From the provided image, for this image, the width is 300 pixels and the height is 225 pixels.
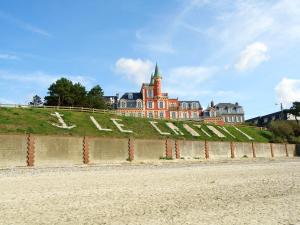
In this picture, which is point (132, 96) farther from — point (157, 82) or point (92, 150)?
point (92, 150)

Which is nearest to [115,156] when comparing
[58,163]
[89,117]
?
[58,163]

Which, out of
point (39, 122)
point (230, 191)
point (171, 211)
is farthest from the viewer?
point (39, 122)

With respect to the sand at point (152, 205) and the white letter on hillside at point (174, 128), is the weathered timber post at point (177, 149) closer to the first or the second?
the white letter on hillside at point (174, 128)

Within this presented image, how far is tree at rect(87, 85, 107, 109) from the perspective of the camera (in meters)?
91.8

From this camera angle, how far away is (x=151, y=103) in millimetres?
111438

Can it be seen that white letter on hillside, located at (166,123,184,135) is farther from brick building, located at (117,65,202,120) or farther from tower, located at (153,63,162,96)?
tower, located at (153,63,162,96)

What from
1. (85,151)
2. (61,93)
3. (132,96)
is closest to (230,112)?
(132,96)

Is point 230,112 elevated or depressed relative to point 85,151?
elevated

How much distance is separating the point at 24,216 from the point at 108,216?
85.7 inches

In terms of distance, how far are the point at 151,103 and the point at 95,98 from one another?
22985mm

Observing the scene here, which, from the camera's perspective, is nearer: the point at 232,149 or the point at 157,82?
the point at 232,149

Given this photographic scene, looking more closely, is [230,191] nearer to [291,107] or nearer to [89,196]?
[89,196]

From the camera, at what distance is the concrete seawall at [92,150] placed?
37.6 meters

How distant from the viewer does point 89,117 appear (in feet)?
194
